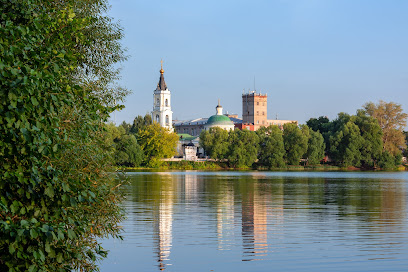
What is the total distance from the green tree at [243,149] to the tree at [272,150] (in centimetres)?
149

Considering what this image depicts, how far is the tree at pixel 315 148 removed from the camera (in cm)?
10528

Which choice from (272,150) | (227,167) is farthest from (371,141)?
(227,167)

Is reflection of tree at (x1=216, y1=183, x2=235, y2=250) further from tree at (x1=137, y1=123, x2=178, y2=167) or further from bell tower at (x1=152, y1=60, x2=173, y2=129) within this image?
bell tower at (x1=152, y1=60, x2=173, y2=129)

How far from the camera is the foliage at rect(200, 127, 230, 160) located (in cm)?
10869

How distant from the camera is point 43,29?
10.2 metres

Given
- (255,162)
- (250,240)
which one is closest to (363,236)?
(250,240)

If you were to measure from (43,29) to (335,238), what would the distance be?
42.5ft

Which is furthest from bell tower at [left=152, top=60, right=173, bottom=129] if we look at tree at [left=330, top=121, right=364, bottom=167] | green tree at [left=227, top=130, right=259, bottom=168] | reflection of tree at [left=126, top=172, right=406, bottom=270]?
reflection of tree at [left=126, top=172, right=406, bottom=270]

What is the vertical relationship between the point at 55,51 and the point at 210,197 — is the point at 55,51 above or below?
above

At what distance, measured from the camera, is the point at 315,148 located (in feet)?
344

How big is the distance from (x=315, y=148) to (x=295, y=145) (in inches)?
129

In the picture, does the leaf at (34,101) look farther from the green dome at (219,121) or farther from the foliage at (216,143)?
the green dome at (219,121)

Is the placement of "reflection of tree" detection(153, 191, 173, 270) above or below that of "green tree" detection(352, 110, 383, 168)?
below

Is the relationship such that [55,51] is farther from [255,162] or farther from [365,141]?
[255,162]
